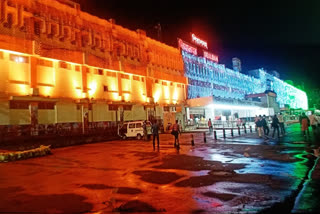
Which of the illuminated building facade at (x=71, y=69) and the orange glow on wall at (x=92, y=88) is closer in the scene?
the illuminated building facade at (x=71, y=69)

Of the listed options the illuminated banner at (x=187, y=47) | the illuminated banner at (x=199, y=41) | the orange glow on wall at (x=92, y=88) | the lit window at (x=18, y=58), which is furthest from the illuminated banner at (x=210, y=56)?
the lit window at (x=18, y=58)

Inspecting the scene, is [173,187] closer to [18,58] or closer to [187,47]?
[18,58]

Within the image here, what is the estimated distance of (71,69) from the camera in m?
25.4

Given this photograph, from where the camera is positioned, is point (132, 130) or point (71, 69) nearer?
point (132, 130)

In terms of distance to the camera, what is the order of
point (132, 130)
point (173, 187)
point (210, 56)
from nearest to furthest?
point (173, 187)
point (132, 130)
point (210, 56)

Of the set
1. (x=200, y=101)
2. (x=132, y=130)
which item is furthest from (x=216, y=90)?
(x=132, y=130)

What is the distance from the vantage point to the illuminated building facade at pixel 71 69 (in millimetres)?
20453

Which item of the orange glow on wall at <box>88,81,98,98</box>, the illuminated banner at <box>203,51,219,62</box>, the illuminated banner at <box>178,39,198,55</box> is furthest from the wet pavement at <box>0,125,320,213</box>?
the illuminated banner at <box>203,51,219,62</box>

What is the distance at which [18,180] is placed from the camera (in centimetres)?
869

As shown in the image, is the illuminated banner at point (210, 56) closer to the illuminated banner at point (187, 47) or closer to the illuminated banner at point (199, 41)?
the illuminated banner at point (199, 41)

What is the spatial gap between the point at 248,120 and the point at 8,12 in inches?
1440

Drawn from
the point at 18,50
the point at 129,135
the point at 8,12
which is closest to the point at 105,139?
the point at 129,135

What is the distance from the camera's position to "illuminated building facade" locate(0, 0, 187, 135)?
67.1ft

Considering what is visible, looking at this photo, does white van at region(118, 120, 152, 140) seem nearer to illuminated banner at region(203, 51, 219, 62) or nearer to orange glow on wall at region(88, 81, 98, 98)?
orange glow on wall at region(88, 81, 98, 98)
